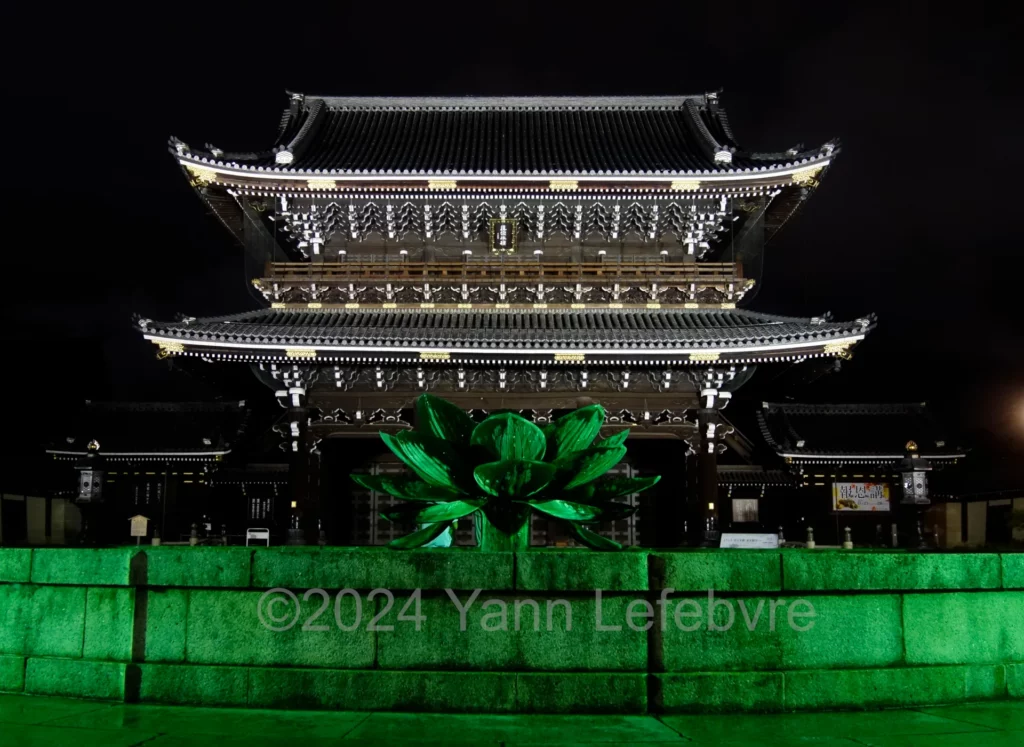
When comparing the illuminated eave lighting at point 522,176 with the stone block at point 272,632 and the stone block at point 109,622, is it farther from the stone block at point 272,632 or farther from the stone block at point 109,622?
the stone block at point 272,632

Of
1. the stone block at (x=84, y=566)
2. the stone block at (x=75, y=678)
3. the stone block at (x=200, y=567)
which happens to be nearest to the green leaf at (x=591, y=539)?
the stone block at (x=200, y=567)

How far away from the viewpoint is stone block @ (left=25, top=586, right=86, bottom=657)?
21.2 ft

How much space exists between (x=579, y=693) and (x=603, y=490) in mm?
1696

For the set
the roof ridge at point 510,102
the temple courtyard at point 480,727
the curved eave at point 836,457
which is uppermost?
the roof ridge at point 510,102

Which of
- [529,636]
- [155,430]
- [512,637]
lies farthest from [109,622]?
[155,430]

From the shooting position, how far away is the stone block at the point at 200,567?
6.15 meters

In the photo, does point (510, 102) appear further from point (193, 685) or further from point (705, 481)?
point (193, 685)

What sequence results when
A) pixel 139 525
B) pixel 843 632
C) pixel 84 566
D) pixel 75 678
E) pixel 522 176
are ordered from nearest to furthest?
pixel 843 632, pixel 75 678, pixel 84 566, pixel 522 176, pixel 139 525

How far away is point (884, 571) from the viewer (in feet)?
20.5

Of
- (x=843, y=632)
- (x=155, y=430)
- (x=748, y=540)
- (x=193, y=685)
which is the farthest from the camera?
(x=155, y=430)

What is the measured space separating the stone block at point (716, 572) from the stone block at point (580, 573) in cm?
21

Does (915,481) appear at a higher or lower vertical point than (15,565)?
higher

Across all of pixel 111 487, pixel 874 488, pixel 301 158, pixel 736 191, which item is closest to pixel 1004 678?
→ pixel 736 191

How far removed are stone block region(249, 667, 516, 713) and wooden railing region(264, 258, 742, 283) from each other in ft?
46.4
